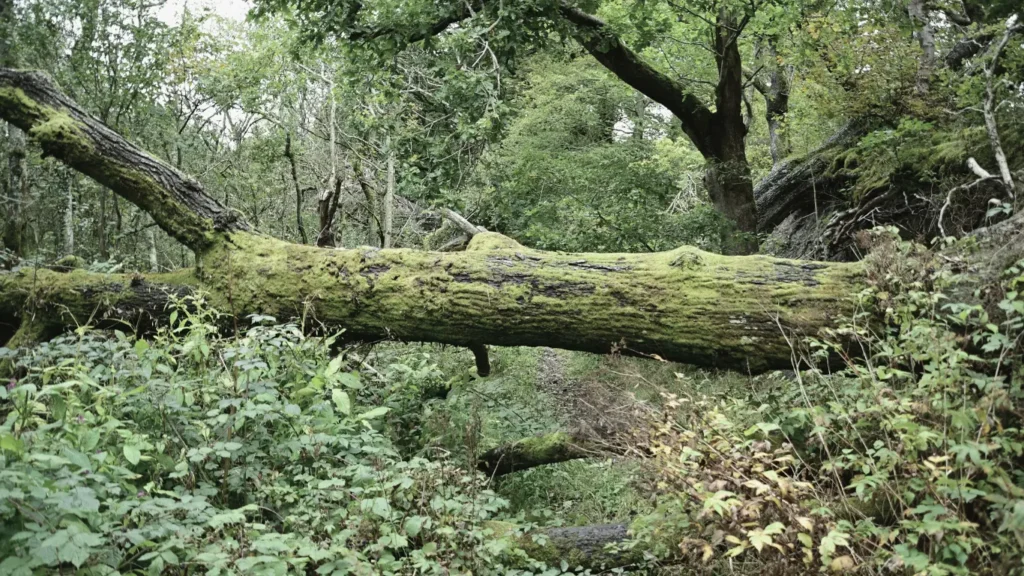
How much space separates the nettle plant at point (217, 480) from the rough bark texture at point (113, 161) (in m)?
1.57

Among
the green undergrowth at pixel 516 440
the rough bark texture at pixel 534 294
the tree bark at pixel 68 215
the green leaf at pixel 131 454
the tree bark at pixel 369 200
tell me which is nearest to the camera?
the green leaf at pixel 131 454

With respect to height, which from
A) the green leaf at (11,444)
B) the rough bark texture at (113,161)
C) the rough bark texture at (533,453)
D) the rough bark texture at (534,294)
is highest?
the rough bark texture at (113,161)

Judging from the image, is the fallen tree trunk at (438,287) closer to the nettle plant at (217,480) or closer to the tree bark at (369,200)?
the nettle plant at (217,480)

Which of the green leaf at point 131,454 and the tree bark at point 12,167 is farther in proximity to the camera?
the tree bark at point 12,167

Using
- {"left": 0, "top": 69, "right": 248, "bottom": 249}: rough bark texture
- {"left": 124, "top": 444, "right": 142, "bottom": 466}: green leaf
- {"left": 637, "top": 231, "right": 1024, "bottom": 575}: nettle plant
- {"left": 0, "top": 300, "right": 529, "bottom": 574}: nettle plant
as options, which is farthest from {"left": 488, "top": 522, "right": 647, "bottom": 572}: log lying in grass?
{"left": 0, "top": 69, "right": 248, "bottom": 249}: rough bark texture

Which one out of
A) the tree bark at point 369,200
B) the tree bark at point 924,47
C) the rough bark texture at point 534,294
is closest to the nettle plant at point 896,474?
the rough bark texture at point 534,294

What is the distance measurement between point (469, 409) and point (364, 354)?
1117 mm

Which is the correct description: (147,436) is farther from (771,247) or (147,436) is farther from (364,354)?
(771,247)

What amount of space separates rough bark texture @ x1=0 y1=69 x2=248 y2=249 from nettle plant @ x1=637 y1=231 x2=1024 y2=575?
4.02 m

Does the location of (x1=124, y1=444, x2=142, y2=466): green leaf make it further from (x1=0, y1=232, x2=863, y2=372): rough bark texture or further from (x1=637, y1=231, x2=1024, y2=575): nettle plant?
(x1=637, y1=231, x2=1024, y2=575): nettle plant

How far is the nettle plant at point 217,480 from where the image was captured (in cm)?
231

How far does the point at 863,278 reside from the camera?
4090 mm

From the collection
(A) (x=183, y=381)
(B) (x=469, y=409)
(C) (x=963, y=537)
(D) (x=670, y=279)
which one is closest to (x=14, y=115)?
(A) (x=183, y=381)

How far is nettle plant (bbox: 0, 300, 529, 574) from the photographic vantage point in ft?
7.57
